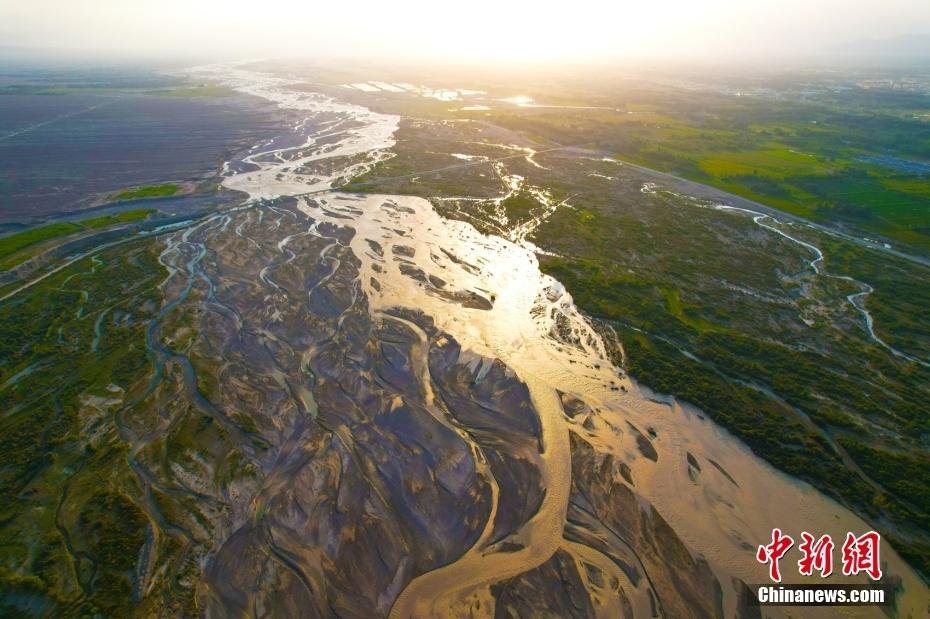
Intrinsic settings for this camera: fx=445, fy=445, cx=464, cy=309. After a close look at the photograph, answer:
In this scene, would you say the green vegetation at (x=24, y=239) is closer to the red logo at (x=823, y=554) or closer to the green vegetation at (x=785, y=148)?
the red logo at (x=823, y=554)

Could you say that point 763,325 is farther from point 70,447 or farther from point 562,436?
point 70,447

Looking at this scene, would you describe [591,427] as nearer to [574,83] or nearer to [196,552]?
[196,552]

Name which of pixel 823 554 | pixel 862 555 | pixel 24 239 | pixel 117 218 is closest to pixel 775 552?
pixel 823 554

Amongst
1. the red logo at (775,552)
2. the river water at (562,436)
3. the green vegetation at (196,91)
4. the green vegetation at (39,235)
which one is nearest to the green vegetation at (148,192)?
the green vegetation at (39,235)

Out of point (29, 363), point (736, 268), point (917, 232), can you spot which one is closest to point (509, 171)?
point (736, 268)

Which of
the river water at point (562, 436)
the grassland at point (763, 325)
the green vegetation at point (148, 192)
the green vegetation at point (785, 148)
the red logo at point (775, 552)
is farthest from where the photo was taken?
the green vegetation at point (785, 148)

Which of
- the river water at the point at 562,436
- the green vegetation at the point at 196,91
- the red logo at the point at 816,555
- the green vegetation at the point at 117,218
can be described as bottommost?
the red logo at the point at 816,555

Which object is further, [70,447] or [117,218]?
[117,218]

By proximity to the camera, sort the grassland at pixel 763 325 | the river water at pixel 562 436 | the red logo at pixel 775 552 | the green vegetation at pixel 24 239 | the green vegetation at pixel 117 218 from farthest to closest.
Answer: the green vegetation at pixel 117 218 → the green vegetation at pixel 24 239 → the grassland at pixel 763 325 → the red logo at pixel 775 552 → the river water at pixel 562 436
